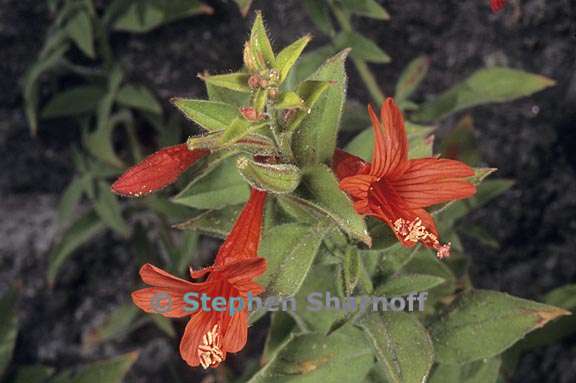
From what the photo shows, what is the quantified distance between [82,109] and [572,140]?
174 cm

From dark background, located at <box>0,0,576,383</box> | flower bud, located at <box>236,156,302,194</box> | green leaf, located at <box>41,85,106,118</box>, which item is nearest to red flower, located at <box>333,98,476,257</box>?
flower bud, located at <box>236,156,302,194</box>

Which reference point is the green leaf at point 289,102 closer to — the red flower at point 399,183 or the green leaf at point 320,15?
the red flower at point 399,183

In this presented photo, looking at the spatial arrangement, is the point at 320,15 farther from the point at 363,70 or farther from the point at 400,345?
the point at 400,345

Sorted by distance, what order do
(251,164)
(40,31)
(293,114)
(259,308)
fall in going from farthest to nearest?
(40,31) → (259,308) → (293,114) → (251,164)

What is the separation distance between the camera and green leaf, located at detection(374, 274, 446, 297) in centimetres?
199

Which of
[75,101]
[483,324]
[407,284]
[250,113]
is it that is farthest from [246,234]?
[75,101]

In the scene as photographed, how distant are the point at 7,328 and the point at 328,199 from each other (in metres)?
1.43

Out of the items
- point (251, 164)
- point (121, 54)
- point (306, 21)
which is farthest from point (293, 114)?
point (121, 54)

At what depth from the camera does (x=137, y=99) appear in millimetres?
2953

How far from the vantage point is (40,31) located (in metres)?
3.16

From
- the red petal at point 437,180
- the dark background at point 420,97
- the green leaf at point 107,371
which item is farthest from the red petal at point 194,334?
the dark background at point 420,97

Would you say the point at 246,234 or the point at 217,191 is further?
the point at 217,191

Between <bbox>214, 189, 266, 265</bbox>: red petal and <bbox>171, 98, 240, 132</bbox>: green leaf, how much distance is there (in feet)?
0.70

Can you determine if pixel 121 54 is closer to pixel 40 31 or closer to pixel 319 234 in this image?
pixel 40 31
